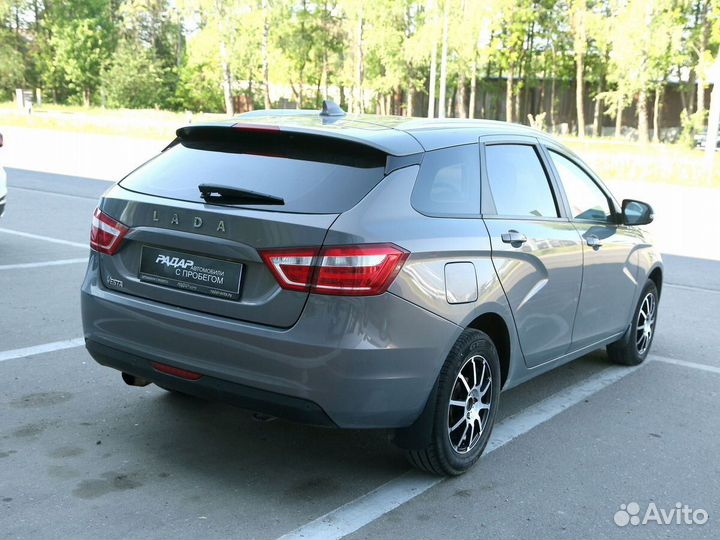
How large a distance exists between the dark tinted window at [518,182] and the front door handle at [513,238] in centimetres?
13

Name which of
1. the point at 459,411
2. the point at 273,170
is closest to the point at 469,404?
the point at 459,411

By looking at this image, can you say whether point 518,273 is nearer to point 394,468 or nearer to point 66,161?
point 394,468

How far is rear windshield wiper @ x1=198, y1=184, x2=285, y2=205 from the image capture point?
3.85 m

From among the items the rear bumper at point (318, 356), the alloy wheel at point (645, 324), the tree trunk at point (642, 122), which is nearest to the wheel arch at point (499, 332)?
the rear bumper at point (318, 356)

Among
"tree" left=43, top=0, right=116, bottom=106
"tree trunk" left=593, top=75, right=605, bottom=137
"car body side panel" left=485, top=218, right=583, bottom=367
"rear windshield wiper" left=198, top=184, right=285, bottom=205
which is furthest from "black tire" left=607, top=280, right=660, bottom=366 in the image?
"tree" left=43, top=0, right=116, bottom=106

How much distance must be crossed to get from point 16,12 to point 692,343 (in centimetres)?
8775

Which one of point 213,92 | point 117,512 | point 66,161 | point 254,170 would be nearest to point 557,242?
point 254,170

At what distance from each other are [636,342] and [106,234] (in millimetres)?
4124

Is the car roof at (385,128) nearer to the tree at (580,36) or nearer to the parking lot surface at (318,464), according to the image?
the parking lot surface at (318,464)

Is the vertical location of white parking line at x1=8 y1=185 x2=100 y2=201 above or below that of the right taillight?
below

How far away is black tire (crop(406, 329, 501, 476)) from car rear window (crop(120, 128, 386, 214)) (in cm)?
93

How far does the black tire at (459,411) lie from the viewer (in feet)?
13.3

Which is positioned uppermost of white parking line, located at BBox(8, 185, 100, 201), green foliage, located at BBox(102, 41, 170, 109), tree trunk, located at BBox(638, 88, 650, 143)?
green foliage, located at BBox(102, 41, 170, 109)

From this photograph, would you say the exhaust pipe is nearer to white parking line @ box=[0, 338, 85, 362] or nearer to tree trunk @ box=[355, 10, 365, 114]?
white parking line @ box=[0, 338, 85, 362]
